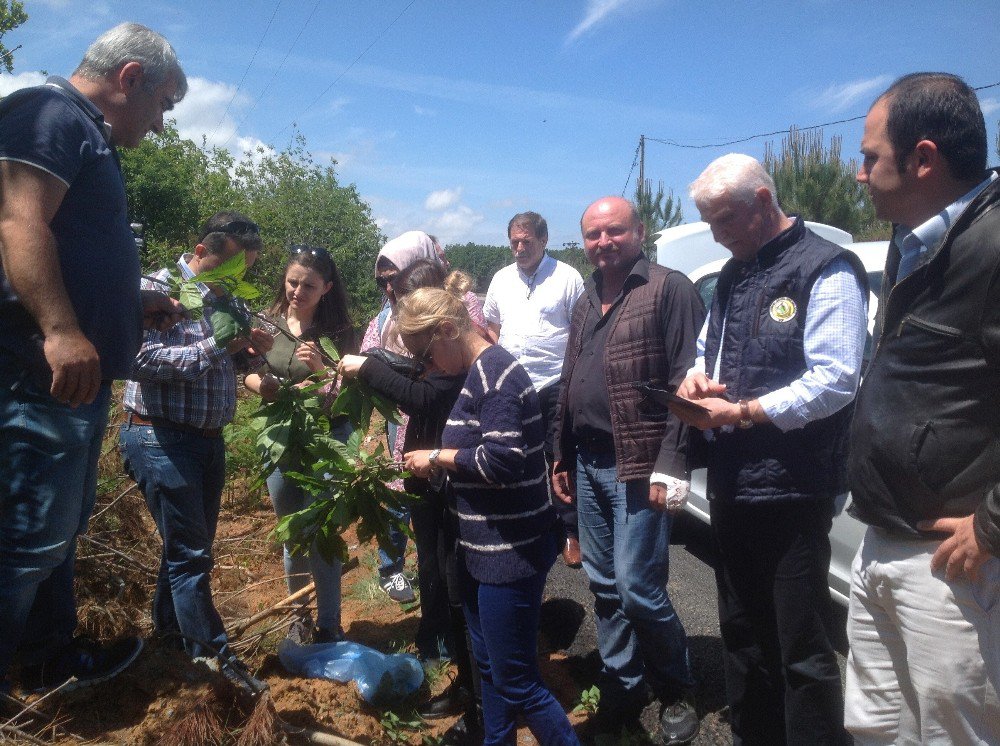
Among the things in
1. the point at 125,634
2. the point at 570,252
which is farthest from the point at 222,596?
the point at 570,252

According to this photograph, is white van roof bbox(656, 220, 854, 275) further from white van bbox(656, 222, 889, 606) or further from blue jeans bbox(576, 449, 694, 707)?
blue jeans bbox(576, 449, 694, 707)

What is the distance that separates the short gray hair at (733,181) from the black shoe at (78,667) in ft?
8.64

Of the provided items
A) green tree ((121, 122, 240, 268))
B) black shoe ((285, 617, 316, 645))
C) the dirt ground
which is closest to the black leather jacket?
the dirt ground

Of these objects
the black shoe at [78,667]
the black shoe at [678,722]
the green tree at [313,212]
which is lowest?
the black shoe at [678,722]

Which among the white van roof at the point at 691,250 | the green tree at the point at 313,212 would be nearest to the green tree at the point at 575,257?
the green tree at the point at 313,212

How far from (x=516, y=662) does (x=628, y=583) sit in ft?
1.93

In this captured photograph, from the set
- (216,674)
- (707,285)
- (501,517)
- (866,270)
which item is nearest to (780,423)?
(501,517)

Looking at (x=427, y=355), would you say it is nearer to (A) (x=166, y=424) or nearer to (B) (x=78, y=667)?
(A) (x=166, y=424)

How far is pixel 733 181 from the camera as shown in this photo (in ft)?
7.82

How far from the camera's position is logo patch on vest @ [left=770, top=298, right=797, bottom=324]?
2.29 meters

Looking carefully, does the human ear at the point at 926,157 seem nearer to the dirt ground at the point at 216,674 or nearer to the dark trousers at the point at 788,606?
the dark trousers at the point at 788,606

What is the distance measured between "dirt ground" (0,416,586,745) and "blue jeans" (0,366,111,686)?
19.9 inches

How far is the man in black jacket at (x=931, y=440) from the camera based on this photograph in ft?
5.33

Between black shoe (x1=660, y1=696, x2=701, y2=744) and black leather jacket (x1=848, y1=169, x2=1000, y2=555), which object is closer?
black leather jacket (x1=848, y1=169, x2=1000, y2=555)
